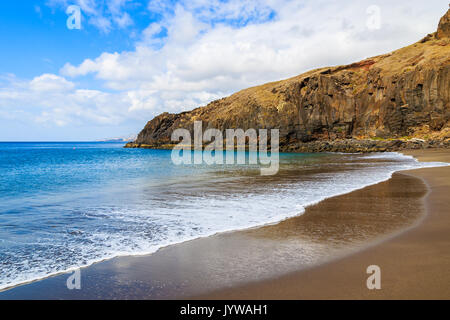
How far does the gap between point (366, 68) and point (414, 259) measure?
248 ft

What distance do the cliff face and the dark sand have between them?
150ft

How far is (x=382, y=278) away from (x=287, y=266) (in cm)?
125

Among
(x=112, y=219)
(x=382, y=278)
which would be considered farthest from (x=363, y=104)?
(x=382, y=278)

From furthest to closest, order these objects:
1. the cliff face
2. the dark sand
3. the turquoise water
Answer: the cliff face < the turquoise water < the dark sand

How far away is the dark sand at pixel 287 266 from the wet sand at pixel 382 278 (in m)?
0.01

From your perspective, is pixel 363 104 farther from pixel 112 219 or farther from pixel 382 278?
pixel 382 278

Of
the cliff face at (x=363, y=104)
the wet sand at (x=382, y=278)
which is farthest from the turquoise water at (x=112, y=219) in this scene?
the cliff face at (x=363, y=104)

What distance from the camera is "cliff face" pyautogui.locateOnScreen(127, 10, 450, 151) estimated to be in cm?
4994

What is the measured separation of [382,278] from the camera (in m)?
3.94

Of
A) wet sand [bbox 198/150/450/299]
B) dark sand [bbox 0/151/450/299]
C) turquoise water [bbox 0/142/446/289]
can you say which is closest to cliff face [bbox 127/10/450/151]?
turquoise water [bbox 0/142/446/289]

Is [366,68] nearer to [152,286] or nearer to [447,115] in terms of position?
[447,115]

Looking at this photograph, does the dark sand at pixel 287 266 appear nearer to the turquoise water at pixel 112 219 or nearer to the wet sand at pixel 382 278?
the wet sand at pixel 382 278

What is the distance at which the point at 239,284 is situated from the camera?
393 cm

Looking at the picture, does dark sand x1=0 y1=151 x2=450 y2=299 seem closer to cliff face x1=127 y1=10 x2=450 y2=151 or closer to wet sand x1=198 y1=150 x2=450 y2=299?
wet sand x1=198 y1=150 x2=450 y2=299
